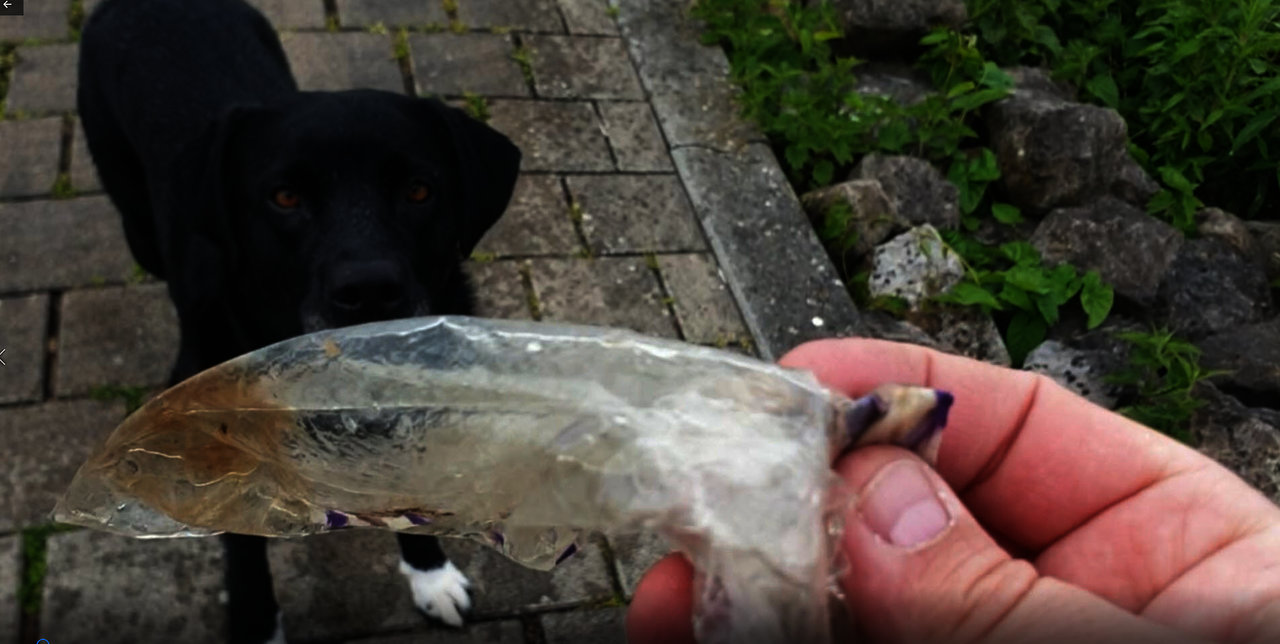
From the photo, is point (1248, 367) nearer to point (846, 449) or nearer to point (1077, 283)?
point (1077, 283)

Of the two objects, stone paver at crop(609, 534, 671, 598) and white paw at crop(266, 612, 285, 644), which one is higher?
stone paver at crop(609, 534, 671, 598)

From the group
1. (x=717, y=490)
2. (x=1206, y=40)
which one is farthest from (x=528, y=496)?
(x=1206, y=40)

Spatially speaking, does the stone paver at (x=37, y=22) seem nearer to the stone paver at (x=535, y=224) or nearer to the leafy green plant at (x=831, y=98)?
the stone paver at (x=535, y=224)

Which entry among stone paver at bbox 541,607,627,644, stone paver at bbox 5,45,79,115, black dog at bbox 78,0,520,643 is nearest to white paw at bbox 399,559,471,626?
black dog at bbox 78,0,520,643

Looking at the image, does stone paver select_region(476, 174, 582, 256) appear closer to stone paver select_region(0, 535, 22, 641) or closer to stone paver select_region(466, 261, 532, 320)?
stone paver select_region(466, 261, 532, 320)

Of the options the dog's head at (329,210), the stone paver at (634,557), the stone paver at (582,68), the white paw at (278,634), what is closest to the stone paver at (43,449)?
the dog's head at (329,210)
